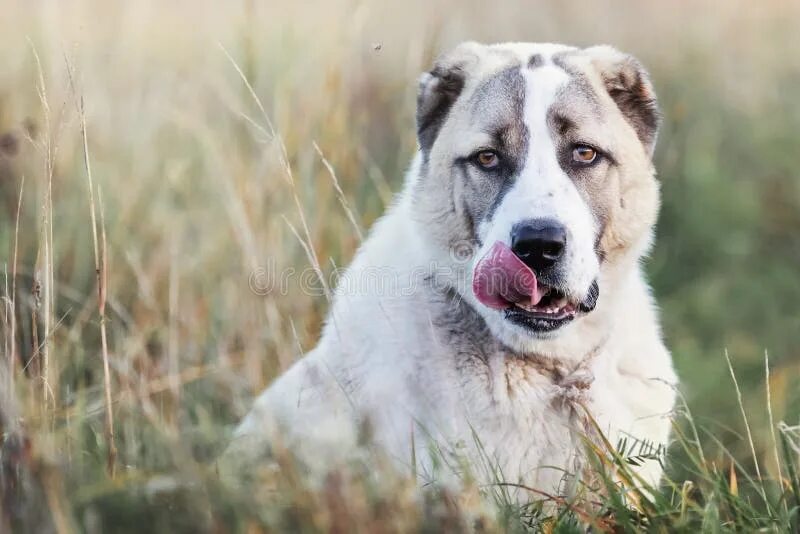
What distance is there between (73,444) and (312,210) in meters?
2.15

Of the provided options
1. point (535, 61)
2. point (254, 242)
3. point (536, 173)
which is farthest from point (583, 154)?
point (254, 242)

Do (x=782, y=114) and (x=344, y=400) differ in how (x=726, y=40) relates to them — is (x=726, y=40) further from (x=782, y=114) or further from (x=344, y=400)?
(x=344, y=400)

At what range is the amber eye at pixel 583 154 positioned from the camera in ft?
10.5

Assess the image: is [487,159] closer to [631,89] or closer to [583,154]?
[583,154]

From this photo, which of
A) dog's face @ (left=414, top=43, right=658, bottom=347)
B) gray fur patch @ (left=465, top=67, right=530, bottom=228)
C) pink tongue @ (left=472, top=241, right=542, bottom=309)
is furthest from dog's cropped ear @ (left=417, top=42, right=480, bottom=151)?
pink tongue @ (left=472, top=241, right=542, bottom=309)

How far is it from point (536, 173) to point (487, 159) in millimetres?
201

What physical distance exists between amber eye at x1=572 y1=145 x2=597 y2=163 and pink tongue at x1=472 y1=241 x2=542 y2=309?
431 millimetres

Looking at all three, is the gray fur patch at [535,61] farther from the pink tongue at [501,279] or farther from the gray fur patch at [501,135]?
the pink tongue at [501,279]

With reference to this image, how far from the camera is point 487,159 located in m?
3.25

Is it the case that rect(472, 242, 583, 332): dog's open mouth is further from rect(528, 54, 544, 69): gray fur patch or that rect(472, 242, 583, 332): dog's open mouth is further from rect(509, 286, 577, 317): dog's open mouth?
rect(528, 54, 544, 69): gray fur patch

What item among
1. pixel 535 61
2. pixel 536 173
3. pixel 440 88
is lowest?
pixel 536 173

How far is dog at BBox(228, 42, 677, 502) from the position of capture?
2967 millimetres

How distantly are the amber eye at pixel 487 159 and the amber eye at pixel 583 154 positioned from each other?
0.74 ft

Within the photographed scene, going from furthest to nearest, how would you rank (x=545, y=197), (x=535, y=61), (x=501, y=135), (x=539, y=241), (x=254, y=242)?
1. (x=254, y=242)
2. (x=535, y=61)
3. (x=501, y=135)
4. (x=545, y=197)
5. (x=539, y=241)
